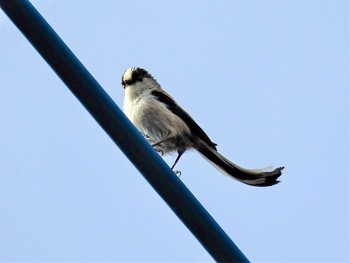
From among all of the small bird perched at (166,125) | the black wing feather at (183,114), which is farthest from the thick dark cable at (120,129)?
the black wing feather at (183,114)

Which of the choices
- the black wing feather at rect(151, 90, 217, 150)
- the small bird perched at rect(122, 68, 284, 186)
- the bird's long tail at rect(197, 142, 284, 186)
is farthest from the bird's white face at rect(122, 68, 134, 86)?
the bird's long tail at rect(197, 142, 284, 186)

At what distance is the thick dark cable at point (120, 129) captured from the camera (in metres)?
2.74

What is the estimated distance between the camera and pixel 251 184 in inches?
189

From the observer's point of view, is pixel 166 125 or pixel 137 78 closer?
pixel 166 125

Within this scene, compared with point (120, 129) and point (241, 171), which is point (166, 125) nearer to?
point (241, 171)

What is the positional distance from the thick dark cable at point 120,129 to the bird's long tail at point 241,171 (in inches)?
64.4

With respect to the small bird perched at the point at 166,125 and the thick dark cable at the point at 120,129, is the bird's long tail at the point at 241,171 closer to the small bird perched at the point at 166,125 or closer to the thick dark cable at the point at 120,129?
the small bird perched at the point at 166,125

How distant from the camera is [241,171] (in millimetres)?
5047

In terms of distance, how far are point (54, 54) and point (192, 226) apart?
2.80 ft

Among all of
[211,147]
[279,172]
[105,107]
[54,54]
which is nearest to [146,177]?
[105,107]

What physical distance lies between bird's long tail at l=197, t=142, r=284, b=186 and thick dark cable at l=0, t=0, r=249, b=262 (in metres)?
1.64

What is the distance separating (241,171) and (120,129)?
7.62 ft

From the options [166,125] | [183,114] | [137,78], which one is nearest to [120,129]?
[166,125]

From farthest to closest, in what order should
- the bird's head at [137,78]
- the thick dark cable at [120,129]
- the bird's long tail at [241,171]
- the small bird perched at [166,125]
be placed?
the bird's head at [137,78]
the small bird perched at [166,125]
the bird's long tail at [241,171]
the thick dark cable at [120,129]
